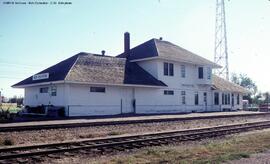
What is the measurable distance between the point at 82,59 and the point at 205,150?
20.5 metres

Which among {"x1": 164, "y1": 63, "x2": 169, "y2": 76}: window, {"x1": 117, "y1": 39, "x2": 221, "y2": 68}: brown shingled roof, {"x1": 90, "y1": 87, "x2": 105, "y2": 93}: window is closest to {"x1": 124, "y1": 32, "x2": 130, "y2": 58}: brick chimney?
{"x1": 117, "y1": 39, "x2": 221, "y2": 68}: brown shingled roof

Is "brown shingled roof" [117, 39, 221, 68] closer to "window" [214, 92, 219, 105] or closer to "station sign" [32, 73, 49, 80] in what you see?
"window" [214, 92, 219, 105]

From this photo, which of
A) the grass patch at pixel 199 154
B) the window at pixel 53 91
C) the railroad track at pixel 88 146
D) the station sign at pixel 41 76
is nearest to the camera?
the grass patch at pixel 199 154

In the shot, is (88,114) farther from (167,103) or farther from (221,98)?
(221,98)

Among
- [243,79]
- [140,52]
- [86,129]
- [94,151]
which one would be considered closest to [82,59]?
[140,52]

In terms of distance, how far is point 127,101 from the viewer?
3194cm

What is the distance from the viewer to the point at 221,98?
43938mm

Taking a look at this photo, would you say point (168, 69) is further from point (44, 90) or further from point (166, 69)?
point (44, 90)

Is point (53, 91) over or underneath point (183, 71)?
underneath

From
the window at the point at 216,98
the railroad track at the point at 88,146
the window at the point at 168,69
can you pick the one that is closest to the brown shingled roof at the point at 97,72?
the window at the point at 168,69

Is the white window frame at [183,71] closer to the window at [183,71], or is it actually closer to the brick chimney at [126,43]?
the window at [183,71]

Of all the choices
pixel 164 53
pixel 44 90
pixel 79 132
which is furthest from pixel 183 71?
pixel 79 132

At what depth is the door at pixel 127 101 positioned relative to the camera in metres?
31.5

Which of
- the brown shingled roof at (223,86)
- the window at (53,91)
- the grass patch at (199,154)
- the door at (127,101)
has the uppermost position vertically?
the brown shingled roof at (223,86)
